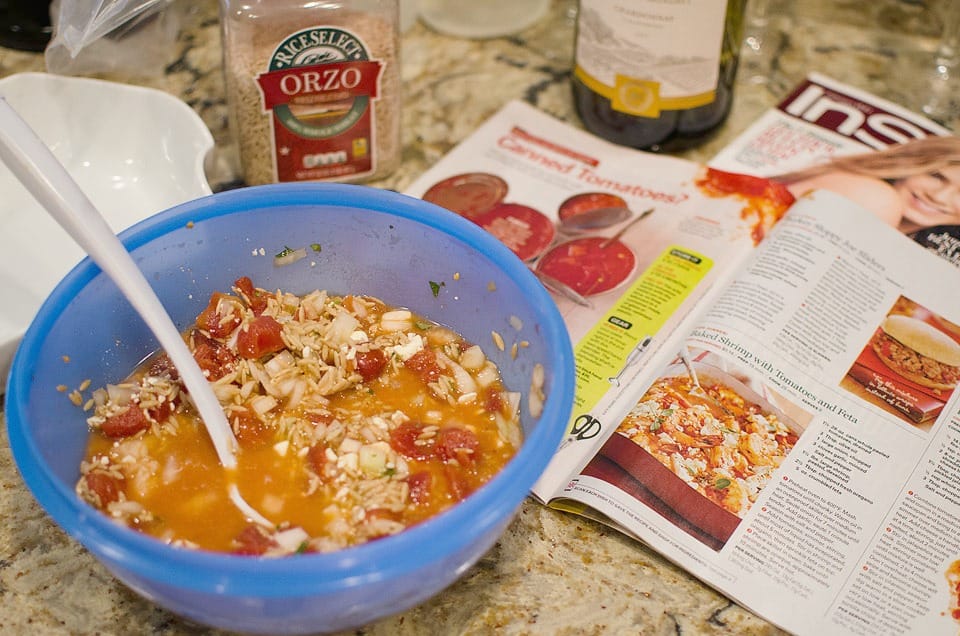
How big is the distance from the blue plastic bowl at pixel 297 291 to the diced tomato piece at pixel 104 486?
0.02 m

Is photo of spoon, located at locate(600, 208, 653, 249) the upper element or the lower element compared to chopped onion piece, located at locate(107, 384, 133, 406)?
lower

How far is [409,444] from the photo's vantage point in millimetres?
805

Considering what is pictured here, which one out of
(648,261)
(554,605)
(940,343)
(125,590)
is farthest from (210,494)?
(940,343)

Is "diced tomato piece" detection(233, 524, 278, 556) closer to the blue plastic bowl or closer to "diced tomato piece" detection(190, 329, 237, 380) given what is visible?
the blue plastic bowl

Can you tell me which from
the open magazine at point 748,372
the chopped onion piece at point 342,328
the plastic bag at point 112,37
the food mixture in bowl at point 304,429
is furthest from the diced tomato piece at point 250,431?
the plastic bag at point 112,37

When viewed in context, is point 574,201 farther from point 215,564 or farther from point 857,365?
point 215,564

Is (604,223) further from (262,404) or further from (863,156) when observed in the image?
(262,404)

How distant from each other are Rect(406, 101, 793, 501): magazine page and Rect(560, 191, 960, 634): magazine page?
4cm

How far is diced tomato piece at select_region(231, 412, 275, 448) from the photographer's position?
31.9 inches

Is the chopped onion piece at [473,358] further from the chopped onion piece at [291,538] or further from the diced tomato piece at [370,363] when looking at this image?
the chopped onion piece at [291,538]

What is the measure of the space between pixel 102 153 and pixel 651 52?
2.09 feet

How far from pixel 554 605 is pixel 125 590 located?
0.34 m

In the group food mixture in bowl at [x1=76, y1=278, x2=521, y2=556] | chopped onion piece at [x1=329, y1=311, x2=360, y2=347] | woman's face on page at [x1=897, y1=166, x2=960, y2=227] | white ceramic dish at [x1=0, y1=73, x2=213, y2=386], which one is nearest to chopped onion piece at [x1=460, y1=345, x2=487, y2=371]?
food mixture in bowl at [x1=76, y1=278, x2=521, y2=556]

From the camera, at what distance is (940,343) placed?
1019 mm
